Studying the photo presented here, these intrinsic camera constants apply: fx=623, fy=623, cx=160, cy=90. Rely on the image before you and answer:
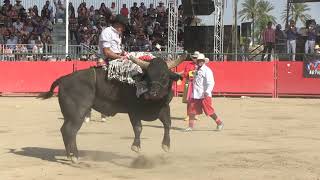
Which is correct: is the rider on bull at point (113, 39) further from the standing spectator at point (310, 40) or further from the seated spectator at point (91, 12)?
the seated spectator at point (91, 12)

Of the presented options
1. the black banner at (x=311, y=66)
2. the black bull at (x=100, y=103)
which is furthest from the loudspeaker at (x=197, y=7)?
the black bull at (x=100, y=103)

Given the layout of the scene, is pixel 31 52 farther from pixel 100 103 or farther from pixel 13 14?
pixel 100 103

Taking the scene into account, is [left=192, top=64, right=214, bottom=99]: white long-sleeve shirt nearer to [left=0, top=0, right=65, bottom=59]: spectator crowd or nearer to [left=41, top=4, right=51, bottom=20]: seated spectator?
[left=0, top=0, right=65, bottom=59]: spectator crowd

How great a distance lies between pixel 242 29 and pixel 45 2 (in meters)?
10.0

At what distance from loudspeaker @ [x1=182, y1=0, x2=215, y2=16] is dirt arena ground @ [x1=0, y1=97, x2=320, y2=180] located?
1145cm

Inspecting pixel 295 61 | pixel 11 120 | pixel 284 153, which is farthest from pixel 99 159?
pixel 295 61

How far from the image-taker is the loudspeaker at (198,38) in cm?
2738

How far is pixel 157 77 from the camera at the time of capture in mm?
8297

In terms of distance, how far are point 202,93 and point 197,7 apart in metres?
15.6

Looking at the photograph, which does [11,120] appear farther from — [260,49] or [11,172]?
[260,49]

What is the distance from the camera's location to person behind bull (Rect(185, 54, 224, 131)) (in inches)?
499

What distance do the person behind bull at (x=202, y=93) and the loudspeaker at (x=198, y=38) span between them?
1444cm

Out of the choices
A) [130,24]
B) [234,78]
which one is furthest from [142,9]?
[234,78]

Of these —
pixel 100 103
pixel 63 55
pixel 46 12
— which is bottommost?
pixel 100 103
